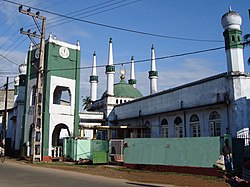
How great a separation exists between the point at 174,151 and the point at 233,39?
9115 mm

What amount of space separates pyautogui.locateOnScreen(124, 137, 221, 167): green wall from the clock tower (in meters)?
10.0

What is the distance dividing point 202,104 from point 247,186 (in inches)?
680

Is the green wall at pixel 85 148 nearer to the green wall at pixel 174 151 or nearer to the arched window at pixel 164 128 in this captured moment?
the green wall at pixel 174 151

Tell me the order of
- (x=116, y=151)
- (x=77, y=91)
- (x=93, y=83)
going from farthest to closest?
(x=93, y=83) < (x=77, y=91) < (x=116, y=151)

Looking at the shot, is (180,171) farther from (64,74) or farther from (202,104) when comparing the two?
(64,74)

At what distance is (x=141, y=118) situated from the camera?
30406mm

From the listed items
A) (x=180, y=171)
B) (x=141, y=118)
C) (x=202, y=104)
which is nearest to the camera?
(x=180, y=171)

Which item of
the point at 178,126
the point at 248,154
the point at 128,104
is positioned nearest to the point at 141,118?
the point at 128,104

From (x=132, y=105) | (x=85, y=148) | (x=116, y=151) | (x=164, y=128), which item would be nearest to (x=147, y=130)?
(x=164, y=128)

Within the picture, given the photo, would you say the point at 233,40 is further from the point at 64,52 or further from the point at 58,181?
the point at 64,52

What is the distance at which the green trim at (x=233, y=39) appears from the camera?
21.0 meters

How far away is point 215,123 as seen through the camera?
71.1 ft

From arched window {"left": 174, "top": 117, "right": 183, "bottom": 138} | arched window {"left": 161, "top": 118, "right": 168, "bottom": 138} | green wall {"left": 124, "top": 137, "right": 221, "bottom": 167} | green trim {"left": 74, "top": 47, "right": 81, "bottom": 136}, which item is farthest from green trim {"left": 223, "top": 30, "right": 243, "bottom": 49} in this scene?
green trim {"left": 74, "top": 47, "right": 81, "bottom": 136}

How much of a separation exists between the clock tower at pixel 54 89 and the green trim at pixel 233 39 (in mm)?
16224
